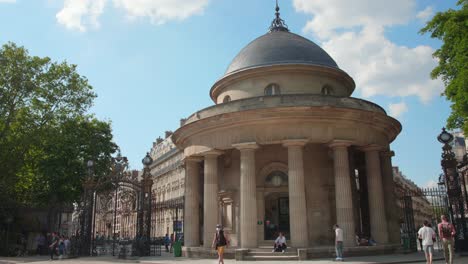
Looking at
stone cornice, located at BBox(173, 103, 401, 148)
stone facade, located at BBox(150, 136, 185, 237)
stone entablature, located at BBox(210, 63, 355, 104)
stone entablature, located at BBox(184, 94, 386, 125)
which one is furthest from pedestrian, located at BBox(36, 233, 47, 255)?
stone facade, located at BBox(150, 136, 185, 237)

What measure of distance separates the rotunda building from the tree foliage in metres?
10.7

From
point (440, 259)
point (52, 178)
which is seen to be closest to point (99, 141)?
point (52, 178)

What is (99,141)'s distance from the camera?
3812 centimetres

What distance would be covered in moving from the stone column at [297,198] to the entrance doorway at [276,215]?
291cm

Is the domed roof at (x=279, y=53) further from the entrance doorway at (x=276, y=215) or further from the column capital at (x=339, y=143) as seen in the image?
the entrance doorway at (x=276, y=215)

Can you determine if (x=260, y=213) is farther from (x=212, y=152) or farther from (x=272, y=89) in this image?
(x=272, y=89)

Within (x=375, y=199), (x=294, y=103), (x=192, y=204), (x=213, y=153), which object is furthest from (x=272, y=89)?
(x=375, y=199)

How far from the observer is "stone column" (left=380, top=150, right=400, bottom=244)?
23.3 m

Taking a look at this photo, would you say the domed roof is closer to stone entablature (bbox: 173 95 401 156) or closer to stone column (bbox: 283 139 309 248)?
stone entablature (bbox: 173 95 401 156)

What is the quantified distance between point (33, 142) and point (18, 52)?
5.99 m

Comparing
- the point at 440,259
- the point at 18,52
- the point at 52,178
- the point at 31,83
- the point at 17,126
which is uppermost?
the point at 18,52

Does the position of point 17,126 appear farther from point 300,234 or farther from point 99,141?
point 300,234

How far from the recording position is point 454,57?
1984 cm

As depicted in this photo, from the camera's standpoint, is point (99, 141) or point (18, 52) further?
point (99, 141)
